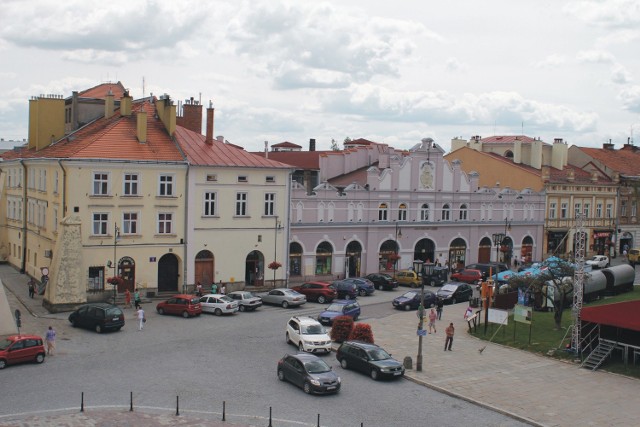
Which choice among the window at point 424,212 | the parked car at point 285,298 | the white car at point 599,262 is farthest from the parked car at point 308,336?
the white car at point 599,262

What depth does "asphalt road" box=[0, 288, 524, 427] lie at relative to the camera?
2538 centimetres

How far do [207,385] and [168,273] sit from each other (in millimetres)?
21958

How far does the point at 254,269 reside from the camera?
53062mm

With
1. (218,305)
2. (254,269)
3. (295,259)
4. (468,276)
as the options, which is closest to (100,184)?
(218,305)

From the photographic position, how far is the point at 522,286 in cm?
4269

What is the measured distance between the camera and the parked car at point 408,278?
5716 centimetres

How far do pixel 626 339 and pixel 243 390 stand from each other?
17.9m

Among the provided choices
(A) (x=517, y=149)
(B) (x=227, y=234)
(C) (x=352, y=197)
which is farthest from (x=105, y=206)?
(A) (x=517, y=149)

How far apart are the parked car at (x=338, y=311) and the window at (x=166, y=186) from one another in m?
14.2

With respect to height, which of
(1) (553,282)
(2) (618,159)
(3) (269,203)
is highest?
(2) (618,159)

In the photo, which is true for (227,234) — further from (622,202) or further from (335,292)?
(622,202)

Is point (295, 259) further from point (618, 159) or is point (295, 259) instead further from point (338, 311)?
point (618, 159)

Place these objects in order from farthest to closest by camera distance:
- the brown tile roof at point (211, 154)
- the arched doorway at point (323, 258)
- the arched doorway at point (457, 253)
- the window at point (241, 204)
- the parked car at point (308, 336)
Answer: the arched doorway at point (457, 253)
the arched doorway at point (323, 258)
the window at point (241, 204)
the brown tile roof at point (211, 154)
the parked car at point (308, 336)

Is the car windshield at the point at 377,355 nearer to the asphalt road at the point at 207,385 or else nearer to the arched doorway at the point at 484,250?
the asphalt road at the point at 207,385
